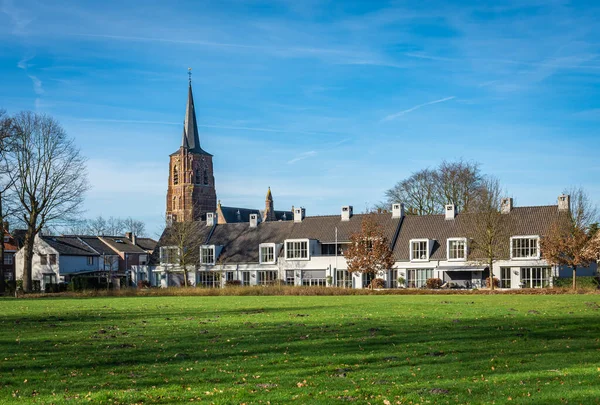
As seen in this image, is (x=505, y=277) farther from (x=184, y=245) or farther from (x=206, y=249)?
(x=184, y=245)

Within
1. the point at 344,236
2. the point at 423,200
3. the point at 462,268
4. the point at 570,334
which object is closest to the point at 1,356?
the point at 570,334

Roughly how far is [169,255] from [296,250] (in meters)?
15.2

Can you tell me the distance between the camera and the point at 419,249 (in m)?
74.9

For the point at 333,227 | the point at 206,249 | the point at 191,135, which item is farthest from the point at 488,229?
the point at 191,135

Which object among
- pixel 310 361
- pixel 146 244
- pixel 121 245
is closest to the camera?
pixel 310 361

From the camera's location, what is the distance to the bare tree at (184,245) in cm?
8281

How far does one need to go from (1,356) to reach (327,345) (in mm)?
7741

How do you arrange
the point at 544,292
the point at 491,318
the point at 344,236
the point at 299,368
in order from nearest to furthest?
the point at 299,368, the point at 491,318, the point at 544,292, the point at 344,236

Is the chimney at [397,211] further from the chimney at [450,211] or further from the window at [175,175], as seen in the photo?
the window at [175,175]

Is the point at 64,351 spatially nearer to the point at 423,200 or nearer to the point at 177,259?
the point at 177,259

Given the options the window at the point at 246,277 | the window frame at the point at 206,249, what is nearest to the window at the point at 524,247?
the window at the point at 246,277

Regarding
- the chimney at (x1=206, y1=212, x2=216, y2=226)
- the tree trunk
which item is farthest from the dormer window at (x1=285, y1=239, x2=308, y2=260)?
the tree trunk

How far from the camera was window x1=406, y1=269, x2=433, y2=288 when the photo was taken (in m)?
73.1

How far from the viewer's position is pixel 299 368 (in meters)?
15.4
